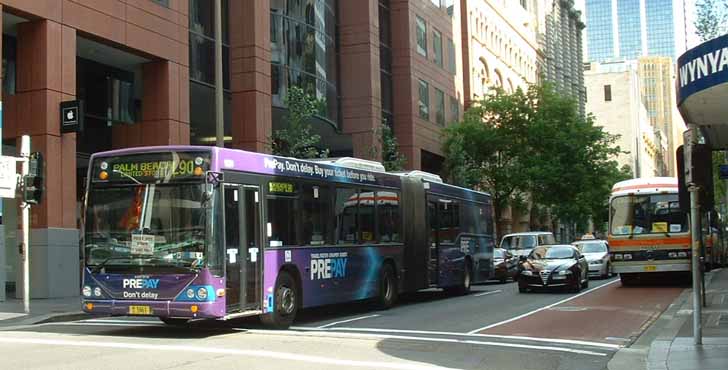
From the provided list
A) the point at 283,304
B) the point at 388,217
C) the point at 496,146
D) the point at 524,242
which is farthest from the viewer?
the point at 496,146

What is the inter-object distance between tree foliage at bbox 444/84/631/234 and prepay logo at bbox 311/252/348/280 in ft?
94.2

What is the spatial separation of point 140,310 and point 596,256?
23.0 metres

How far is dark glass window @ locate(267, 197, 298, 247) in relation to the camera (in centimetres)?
1438

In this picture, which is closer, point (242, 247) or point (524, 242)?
point (242, 247)

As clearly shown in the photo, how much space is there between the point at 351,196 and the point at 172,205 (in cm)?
521

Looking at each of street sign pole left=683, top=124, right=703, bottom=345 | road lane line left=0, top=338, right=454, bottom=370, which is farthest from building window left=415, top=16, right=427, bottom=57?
road lane line left=0, top=338, right=454, bottom=370

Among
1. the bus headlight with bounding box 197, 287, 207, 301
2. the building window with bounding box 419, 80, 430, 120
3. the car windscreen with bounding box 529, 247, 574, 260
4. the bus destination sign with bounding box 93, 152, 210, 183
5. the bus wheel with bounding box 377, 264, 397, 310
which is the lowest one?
the bus wheel with bounding box 377, 264, 397, 310

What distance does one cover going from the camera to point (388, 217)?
62.3 ft

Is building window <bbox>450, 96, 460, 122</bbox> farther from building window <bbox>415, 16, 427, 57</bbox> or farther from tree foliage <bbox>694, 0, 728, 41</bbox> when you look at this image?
tree foliage <bbox>694, 0, 728, 41</bbox>

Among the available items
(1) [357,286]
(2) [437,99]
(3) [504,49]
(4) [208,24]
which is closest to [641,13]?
(3) [504,49]

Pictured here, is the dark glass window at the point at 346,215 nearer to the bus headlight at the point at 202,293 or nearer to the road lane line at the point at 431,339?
the road lane line at the point at 431,339

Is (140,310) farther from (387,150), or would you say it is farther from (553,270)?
(387,150)

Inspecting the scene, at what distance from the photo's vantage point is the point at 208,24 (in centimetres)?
3045

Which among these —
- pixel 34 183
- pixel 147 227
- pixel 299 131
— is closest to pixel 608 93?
pixel 299 131
